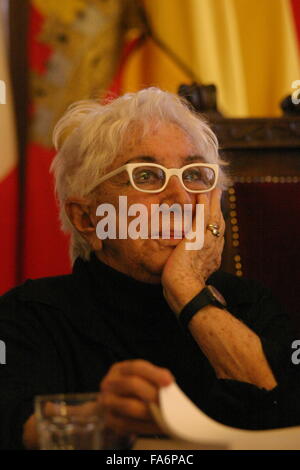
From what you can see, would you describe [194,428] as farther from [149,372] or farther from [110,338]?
[110,338]

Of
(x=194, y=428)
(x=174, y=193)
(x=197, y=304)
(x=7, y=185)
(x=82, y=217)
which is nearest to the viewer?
(x=194, y=428)

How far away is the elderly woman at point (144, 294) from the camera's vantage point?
1.23m

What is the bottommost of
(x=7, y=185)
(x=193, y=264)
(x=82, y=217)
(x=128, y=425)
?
(x=128, y=425)

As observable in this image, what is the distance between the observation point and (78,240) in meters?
1.55

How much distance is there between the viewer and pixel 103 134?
4.73ft

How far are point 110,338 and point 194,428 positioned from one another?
58 centimetres

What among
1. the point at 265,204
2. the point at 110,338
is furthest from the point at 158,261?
the point at 265,204

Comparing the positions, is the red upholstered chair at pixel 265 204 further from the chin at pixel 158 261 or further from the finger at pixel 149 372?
the finger at pixel 149 372

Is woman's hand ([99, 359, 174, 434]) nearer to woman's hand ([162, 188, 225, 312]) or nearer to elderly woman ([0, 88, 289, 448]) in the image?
elderly woman ([0, 88, 289, 448])

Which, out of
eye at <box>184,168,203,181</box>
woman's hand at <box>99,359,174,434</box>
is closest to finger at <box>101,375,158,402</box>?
woman's hand at <box>99,359,174,434</box>

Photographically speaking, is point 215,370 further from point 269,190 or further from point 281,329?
point 269,190

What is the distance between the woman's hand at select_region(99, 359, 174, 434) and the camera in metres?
0.75

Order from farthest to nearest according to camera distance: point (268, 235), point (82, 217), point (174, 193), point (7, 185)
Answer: point (7, 185) < point (268, 235) < point (82, 217) < point (174, 193)

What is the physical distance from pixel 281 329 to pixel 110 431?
0.71 m
